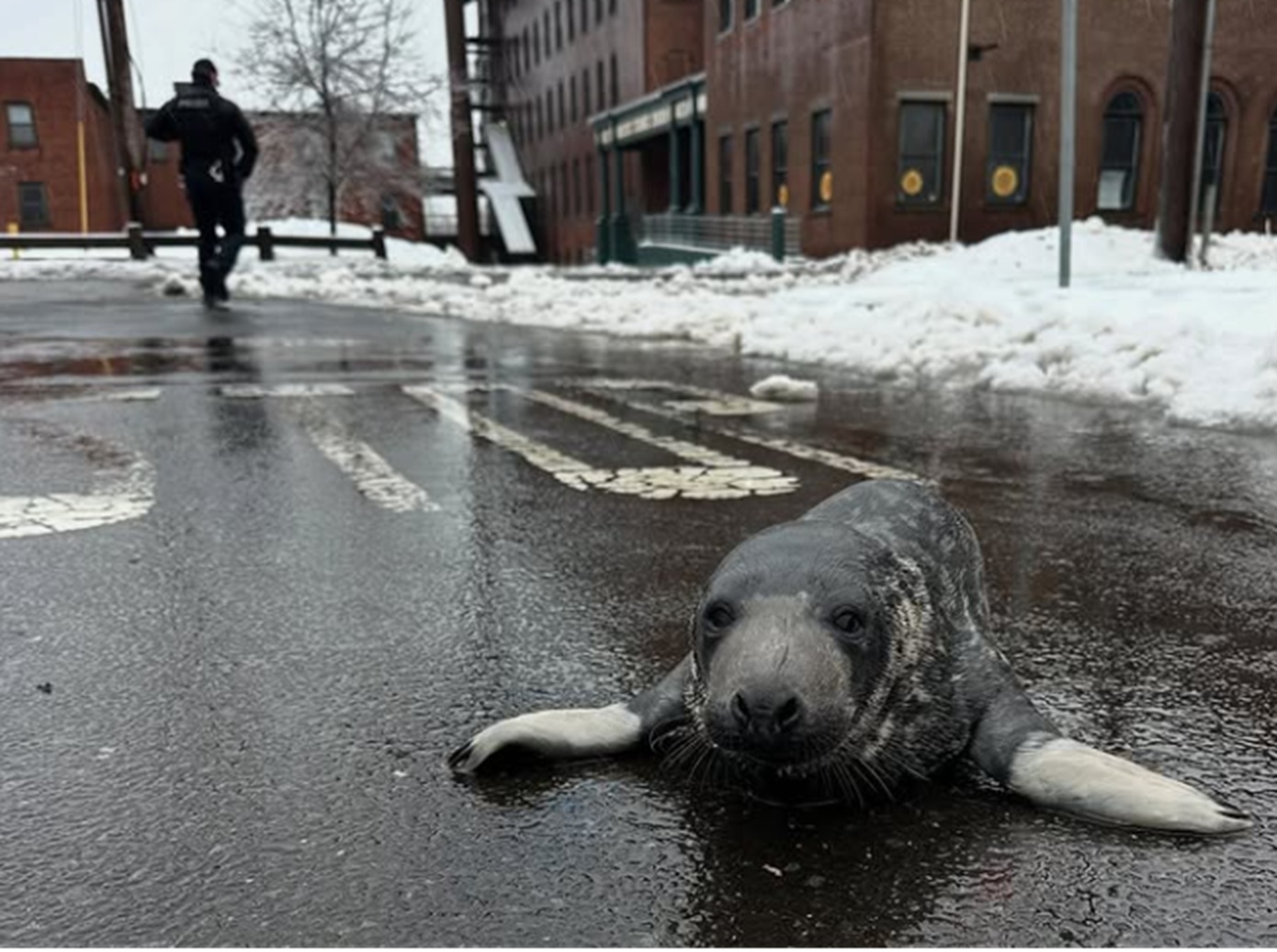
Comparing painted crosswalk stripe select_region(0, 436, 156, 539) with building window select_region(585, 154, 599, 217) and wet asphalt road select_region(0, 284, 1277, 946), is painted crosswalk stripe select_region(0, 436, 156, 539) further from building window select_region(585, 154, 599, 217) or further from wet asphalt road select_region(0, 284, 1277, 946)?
building window select_region(585, 154, 599, 217)

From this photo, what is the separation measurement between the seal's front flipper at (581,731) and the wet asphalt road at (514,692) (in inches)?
1.9

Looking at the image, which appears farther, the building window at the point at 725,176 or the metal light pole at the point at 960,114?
the building window at the point at 725,176

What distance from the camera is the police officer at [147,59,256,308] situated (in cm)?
1407

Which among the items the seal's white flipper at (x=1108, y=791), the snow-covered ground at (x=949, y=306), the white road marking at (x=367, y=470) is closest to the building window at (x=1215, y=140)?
the snow-covered ground at (x=949, y=306)

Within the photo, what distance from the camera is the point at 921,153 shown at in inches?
972

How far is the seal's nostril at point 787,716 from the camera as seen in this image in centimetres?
212

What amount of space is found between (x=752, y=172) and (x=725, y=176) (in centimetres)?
194

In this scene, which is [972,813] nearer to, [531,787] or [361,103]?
[531,787]

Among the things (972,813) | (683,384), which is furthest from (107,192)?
(972,813)

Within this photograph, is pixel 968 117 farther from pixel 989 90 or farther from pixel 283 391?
pixel 283 391

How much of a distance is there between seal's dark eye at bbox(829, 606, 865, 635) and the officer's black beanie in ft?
46.4

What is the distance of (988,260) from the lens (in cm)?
2019

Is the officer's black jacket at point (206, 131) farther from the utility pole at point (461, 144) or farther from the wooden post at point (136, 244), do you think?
the utility pole at point (461, 144)

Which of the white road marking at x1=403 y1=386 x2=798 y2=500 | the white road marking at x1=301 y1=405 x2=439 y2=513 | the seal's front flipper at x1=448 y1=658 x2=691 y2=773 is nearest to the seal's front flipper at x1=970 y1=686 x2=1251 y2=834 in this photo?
the seal's front flipper at x1=448 y1=658 x2=691 y2=773
